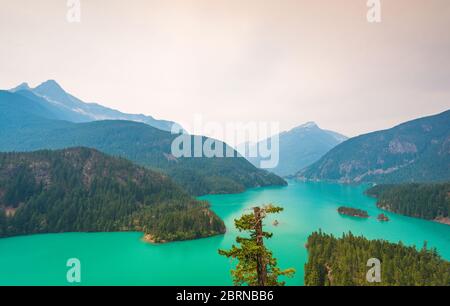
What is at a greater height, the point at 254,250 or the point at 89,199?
the point at 89,199

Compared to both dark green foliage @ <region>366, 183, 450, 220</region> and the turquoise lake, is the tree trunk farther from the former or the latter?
dark green foliage @ <region>366, 183, 450, 220</region>

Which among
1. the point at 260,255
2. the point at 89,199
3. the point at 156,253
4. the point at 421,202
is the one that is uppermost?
the point at 89,199

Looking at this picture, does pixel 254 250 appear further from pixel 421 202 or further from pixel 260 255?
pixel 421 202

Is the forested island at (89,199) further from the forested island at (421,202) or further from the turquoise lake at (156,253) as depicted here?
the forested island at (421,202)

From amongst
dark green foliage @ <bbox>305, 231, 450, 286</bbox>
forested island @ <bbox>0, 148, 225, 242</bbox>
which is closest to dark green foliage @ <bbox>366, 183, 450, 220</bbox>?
dark green foliage @ <bbox>305, 231, 450, 286</bbox>

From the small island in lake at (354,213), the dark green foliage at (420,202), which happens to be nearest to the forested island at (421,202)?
the dark green foliage at (420,202)

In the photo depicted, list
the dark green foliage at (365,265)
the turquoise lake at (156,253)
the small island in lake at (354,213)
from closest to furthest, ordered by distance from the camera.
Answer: the dark green foliage at (365,265), the turquoise lake at (156,253), the small island in lake at (354,213)

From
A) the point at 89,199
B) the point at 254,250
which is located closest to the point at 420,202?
the point at 89,199
